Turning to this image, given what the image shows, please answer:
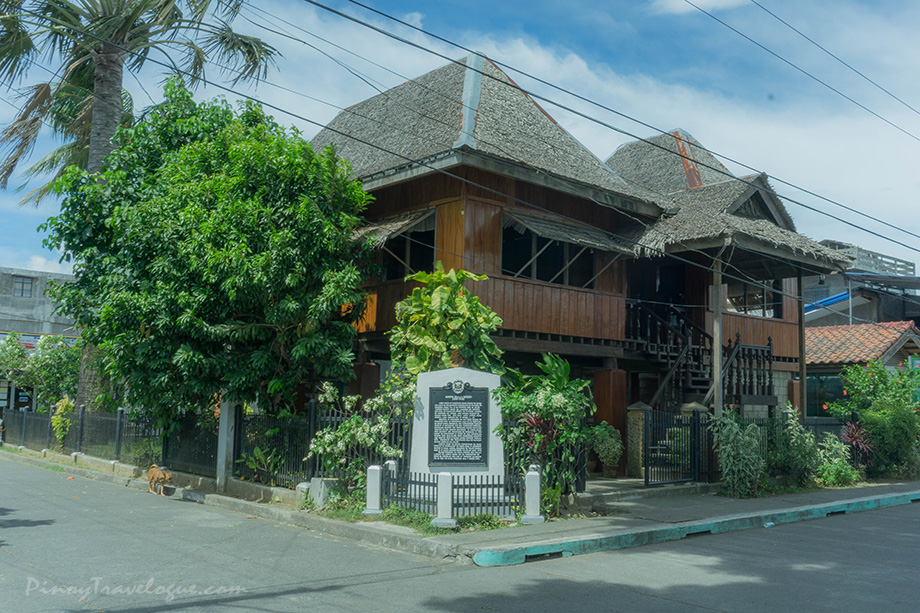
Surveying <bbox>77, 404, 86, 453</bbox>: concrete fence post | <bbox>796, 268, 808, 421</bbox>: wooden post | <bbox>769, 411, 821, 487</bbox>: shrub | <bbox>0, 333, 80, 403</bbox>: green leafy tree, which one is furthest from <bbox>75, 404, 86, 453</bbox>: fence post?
<bbox>796, 268, 808, 421</bbox>: wooden post

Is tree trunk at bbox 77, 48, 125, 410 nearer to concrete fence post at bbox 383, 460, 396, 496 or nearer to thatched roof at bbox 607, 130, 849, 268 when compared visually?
concrete fence post at bbox 383, 460, 396, 496

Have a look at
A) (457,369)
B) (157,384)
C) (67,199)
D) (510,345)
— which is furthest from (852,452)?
(67,199)

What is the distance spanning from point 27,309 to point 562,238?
121 feet

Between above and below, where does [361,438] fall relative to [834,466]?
above

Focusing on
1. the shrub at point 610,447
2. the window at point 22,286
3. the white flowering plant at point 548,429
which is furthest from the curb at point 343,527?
the window at point 22,286

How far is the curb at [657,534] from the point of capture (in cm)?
864

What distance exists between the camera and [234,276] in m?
12.5

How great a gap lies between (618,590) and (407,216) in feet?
31.5

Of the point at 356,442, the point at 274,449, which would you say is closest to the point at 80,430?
the point at 274,449

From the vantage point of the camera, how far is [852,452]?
18.4 m

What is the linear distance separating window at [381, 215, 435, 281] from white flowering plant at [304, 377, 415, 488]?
467cm

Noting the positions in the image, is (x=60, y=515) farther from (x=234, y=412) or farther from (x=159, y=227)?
(x=159, y=227)

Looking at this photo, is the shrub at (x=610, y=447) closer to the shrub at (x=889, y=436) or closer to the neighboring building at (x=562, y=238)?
the neighboring building at (x=562, y=238)

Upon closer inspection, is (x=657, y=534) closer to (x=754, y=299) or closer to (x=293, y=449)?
(x=293, y=449)
